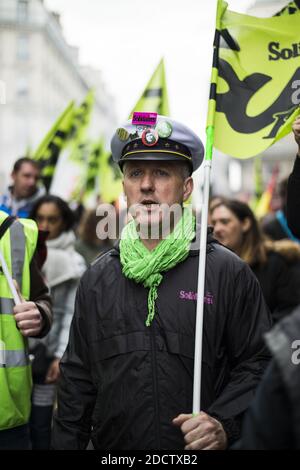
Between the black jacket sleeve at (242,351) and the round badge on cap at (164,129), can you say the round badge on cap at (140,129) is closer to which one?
the round badge on cap at (164,129)

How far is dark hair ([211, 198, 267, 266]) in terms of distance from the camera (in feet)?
14.5

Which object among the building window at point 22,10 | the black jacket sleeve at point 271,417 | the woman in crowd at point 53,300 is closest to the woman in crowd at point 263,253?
the woman in crowd at point 53,300

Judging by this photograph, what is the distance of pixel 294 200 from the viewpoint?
2.77 meters

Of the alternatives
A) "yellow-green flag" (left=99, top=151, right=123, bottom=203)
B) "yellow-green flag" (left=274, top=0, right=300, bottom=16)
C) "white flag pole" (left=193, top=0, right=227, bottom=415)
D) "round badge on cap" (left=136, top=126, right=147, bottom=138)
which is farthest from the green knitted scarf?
"yellow-green flag" (left=99, top=151, right=123, bottom=203)

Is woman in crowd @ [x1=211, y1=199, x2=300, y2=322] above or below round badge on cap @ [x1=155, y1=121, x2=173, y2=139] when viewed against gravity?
below

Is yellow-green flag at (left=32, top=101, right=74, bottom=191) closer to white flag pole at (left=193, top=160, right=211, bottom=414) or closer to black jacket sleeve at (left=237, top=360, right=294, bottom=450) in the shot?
white flag pole at (left=193, top=160, right=211, bottom=414)

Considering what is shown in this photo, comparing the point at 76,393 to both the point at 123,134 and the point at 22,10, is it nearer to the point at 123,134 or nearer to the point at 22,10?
the point at 123,134

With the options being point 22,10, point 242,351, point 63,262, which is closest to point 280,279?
point 63,262

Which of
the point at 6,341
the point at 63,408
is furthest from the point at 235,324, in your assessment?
the point at 6,341

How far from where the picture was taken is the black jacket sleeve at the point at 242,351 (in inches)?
89.4

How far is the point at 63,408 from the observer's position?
2539 millimetres

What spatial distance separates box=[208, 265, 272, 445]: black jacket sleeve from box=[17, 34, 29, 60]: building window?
2022 inches

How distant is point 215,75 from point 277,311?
1.90 metres

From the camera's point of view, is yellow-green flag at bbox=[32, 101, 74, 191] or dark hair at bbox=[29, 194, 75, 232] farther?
yellow-green flag at bbox=[32, 101, 74, 191]
